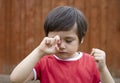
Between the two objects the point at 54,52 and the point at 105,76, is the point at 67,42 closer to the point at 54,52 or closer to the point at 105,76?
the point at 54,52

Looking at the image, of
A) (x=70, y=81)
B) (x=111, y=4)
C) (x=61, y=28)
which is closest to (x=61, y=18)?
(x=61, y=28)

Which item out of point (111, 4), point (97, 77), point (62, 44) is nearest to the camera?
point (62, 44)

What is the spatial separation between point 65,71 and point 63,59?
0.09 m

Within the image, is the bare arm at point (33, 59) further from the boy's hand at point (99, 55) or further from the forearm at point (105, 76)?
the forearm at point (105, 76)

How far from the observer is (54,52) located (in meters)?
3.14

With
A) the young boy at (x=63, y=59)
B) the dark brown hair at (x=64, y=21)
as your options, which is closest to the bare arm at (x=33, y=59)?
the young boy at (x=63, y=59)

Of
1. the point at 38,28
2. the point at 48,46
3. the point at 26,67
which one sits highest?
the point at 48,46

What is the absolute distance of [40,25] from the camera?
851cm

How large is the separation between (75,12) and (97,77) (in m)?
0.51

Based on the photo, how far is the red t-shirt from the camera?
332cm

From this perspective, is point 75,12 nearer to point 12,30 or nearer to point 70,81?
point 70,81

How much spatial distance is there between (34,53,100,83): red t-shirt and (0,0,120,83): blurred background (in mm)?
4830

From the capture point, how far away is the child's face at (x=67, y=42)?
319 cm

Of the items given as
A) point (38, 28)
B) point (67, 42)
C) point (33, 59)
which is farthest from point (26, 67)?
point (38, 28)
